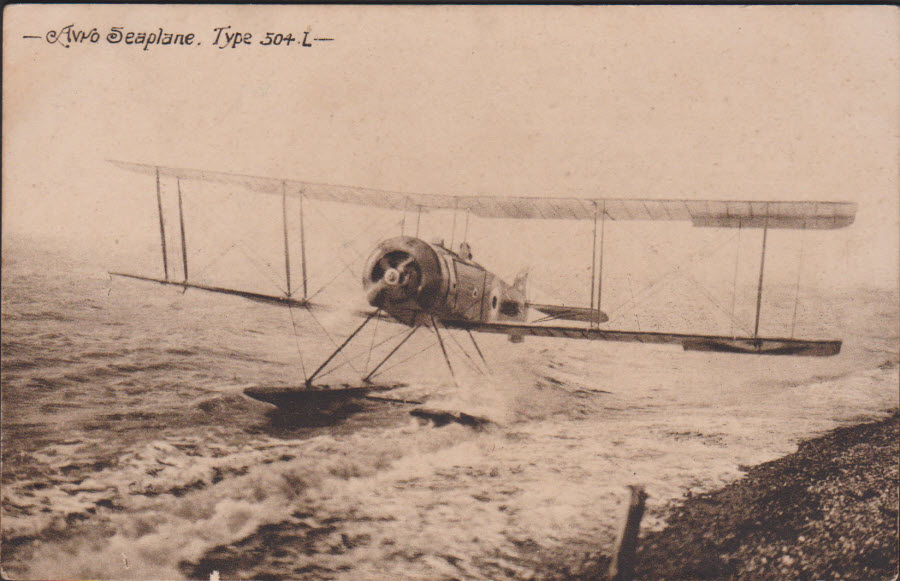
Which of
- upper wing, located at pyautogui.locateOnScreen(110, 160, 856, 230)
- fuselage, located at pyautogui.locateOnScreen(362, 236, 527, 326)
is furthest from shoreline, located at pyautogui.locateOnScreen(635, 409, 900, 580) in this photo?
fuselage, located at pyautogui.locateOnScreen(362, 236, 527, 326)

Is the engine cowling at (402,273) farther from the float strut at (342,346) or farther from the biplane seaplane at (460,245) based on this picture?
the float strut at (342,346)

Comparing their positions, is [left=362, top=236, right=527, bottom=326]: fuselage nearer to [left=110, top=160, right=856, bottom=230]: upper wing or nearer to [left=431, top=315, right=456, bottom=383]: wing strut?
[left=431, top=315, right=456, bottom=383]: wing strut

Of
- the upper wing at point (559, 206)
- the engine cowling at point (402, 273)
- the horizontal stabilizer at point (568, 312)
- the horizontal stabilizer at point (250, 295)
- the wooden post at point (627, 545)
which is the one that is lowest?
the wooden post at point (627, 545)

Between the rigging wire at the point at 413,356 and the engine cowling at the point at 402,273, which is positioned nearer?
the engine cowling at the point at 402,273

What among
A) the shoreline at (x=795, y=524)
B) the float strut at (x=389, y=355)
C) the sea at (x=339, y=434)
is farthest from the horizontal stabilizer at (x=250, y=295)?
the shoreline at (x=795, y=524)

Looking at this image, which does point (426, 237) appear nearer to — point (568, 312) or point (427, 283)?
point (427, 283)

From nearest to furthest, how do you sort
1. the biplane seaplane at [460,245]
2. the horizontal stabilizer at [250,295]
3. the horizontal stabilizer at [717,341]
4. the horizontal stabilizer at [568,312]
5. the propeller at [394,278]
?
the horizontal stabilizer at [717,341]
the biplane seaplane at [460,245]
the propeller at [394,278]
the horizontal stabilizer at [250,295]
the horizontal stabilizer at [568,312]

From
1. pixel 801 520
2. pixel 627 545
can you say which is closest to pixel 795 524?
pixel 801 520

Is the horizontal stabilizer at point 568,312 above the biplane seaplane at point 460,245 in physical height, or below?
below
